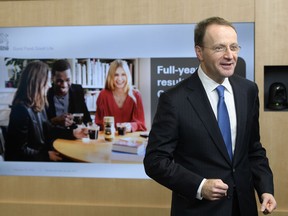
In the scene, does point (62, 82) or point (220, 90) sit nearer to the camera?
point (220, 90)

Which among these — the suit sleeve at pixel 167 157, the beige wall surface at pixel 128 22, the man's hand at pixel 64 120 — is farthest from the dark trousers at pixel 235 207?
the man's hand at pixel 64 120

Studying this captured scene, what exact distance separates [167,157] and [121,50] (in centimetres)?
187

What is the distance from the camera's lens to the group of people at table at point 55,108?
3.60 metres

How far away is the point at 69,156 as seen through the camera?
12.1ft

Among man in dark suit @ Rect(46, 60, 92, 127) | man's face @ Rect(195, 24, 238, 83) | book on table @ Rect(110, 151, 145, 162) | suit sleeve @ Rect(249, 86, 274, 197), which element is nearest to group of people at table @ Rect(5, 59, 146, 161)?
man in dark suit @ Rect(46, 60, 92, 127)

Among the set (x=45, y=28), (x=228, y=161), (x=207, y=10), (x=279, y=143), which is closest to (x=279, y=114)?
(x=279, y=143)

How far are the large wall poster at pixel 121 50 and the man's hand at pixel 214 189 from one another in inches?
74.6

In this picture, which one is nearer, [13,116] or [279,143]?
[279,143]

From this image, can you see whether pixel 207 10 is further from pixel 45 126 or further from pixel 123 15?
pixel 45 126

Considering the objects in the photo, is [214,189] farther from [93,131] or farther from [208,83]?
[93,131]

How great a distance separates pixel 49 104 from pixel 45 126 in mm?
190

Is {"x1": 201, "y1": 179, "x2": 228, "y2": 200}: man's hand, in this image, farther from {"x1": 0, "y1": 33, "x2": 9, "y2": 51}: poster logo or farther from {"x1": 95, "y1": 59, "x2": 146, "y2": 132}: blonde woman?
{"x1": 0, "y1": 33, "x2": 9, "y2": 51}: poster logo

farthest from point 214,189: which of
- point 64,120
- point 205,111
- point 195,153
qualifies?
point 64,120

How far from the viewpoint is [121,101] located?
3.63m
